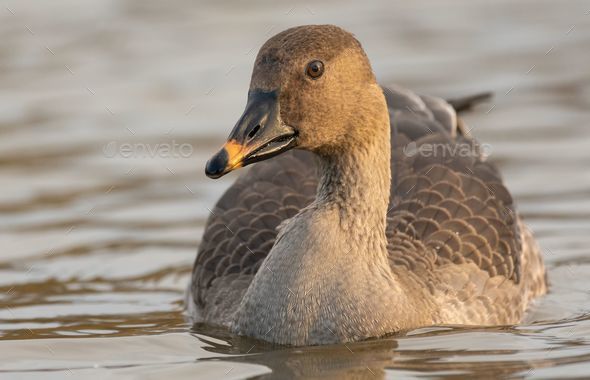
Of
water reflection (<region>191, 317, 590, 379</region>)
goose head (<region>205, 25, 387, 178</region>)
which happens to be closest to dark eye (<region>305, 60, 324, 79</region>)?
goose head (<region>205, 25, 387, 178</region>)

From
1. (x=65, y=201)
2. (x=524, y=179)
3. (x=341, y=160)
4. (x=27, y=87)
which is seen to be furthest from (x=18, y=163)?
(x=341, y=160)

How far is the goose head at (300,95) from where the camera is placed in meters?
8.98

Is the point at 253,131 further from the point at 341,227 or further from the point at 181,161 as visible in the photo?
the point at 181,161

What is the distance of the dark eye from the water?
1862 mm

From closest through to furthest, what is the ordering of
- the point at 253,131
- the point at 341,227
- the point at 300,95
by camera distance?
the point at 253,131 → the point at 300,95 → the point at 341,227

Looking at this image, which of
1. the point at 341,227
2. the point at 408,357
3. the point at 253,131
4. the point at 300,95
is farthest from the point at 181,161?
the point at 408,357

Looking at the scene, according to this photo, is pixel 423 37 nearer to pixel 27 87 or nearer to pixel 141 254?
pixel 27 87

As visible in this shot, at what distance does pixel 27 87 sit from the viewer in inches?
688

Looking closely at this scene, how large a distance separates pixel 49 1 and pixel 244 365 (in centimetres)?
1210

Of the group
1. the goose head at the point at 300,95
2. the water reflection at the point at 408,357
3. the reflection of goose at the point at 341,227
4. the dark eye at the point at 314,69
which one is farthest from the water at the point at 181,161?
the dark eye at the point at 314,69

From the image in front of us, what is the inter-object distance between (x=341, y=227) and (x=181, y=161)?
5.96 m

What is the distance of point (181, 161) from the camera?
15.3 metres

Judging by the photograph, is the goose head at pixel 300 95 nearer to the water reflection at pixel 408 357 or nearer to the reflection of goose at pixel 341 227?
the reflection of goose at pixel 341 227

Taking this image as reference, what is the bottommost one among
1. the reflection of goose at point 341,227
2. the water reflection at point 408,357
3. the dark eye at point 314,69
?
the water reflection at point 408,357
